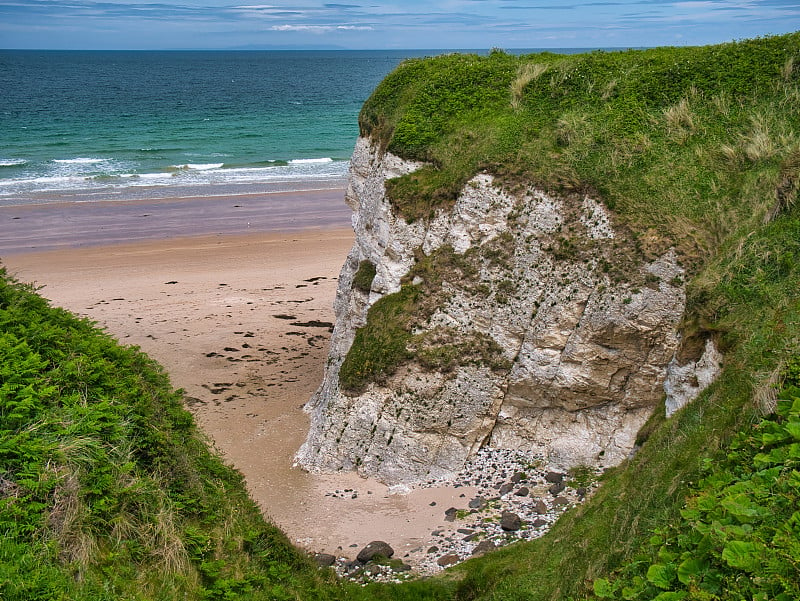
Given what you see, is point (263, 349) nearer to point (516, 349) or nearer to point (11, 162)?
point (516, 349)

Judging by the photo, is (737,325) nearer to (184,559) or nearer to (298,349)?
(184,559)

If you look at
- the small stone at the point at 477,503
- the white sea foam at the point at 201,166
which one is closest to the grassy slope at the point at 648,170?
the small stone at the point at 477,503

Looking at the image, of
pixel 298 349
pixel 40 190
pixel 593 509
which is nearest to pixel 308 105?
pixel 40 190

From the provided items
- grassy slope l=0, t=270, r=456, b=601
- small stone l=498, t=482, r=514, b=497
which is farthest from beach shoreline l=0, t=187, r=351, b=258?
grassy slope l=0, t=270, r=456, b=601

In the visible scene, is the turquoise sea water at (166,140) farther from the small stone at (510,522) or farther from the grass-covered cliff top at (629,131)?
the small stone at (510,522)

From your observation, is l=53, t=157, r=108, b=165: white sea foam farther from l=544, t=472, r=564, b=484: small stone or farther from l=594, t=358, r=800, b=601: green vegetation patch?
l=594, t=358, r=800, b=601: green vegetation patch

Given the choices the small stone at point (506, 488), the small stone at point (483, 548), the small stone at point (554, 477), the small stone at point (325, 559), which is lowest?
the small stone at point (325, 559)
